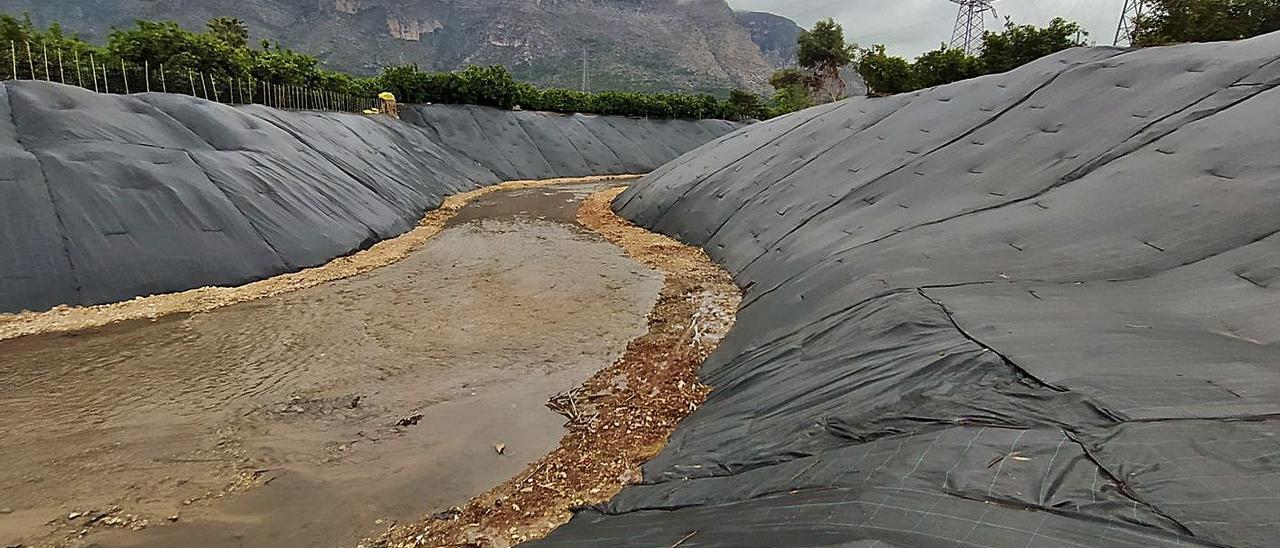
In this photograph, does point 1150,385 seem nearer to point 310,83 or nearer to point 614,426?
point 614,426

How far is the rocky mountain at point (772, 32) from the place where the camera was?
10350 centimetres

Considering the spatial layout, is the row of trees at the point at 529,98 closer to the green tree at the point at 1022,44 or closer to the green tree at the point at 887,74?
the green tree at the point at 887,74

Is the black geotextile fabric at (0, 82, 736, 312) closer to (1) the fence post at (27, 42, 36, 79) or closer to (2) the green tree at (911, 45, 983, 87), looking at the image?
(1) the fence post at (27, 42, 36, 79)

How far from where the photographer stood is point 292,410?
4691mm

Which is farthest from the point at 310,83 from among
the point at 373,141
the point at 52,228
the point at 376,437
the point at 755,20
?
the point at 755,20

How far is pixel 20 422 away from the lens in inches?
170

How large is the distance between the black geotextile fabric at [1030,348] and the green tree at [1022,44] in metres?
8.13

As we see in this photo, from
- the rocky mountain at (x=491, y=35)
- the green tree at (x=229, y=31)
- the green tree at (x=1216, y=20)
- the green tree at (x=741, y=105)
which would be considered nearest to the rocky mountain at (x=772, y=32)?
the rocky mountain at (x=491, y=35)

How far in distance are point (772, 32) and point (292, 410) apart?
4508 inches

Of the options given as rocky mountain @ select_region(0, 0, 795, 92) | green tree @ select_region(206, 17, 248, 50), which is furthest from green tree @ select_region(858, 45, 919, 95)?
rocky mountain @ select_region(0, 0, 795, 92)

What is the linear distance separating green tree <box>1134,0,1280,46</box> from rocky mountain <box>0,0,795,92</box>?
150 feet

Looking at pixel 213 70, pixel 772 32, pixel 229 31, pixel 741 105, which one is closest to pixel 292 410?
pixel 213 70

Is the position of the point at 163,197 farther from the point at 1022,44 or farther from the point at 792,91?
the point at 792,91

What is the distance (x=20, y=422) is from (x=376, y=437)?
103 inches
